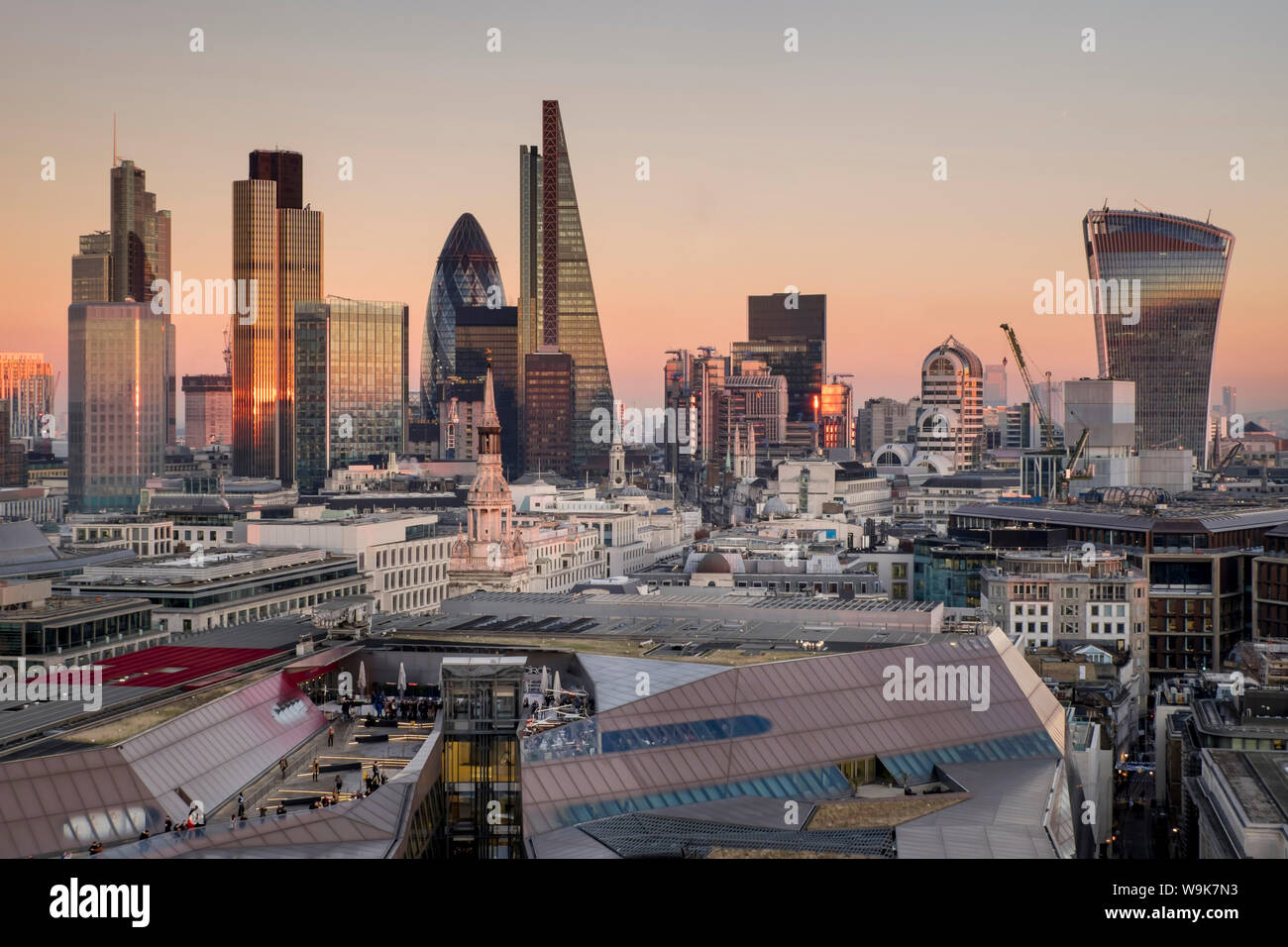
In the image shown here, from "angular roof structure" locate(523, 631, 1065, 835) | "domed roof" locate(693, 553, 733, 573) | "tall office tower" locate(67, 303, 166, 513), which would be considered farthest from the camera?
"tall office tower" locate(67, 303, 166, 513)

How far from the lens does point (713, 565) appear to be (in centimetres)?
9794

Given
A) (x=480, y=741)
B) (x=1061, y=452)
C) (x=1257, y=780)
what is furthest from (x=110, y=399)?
(x=1257, y=780)

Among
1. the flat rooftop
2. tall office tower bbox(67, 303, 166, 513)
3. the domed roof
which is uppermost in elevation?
tall office tower bbox(67, 303, 166, 513)

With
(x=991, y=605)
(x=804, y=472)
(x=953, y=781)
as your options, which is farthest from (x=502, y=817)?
(x=804, y=472)

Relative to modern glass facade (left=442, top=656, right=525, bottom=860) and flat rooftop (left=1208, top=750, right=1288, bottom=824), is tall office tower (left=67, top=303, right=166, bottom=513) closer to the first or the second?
flat rooftop (left=1208, top=750, right=1288, bottom=824)

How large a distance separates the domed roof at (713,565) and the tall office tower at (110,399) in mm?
109330

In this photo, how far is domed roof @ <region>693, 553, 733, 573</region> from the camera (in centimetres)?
9756

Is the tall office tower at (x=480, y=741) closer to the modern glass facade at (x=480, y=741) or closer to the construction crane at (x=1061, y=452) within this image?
the modern glass facade at (x=480, y=741)

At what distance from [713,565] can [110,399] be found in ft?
382

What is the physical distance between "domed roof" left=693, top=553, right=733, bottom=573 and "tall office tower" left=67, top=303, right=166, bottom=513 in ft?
359

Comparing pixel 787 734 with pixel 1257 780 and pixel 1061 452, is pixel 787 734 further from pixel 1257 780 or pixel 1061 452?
pixel 1061 452

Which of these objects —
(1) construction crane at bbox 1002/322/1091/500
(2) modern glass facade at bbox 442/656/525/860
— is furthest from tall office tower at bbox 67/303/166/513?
(2) modern glass facade at bbox 442/656/525/860

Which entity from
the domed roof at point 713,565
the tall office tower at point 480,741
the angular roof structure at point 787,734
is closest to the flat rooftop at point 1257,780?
the angular roof structure at point 787,734

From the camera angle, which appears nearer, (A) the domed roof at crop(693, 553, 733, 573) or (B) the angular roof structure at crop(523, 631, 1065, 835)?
(B) the angular roof structure at crop(523, 631, 1065, 835)
